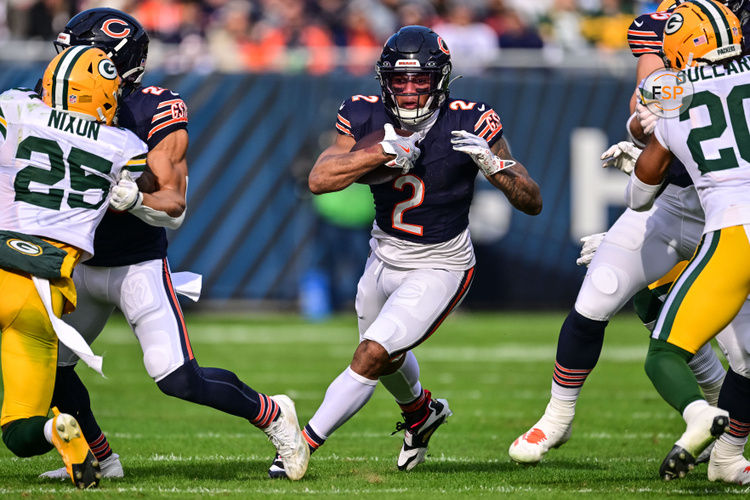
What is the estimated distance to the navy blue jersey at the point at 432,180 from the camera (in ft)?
17.5

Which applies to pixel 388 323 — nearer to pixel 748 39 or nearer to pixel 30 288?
pixel 30 288

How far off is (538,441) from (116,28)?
8.61 feet

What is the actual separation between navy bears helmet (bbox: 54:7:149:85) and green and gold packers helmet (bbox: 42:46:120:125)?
36 cm

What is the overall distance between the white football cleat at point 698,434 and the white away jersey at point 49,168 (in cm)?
242

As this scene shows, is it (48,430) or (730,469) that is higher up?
(48,430)

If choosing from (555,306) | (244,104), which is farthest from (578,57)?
(244,104)

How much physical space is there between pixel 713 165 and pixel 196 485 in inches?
96.2

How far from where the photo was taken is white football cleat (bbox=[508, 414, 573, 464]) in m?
5.22

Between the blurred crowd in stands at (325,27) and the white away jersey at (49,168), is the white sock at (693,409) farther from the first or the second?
the blurred crowd in stands at (325,27)

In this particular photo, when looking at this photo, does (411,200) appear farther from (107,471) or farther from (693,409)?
(107,471)

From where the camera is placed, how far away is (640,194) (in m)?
4.87

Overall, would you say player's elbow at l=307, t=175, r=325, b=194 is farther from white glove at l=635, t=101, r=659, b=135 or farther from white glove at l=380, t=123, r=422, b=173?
white glove at l=635, t=101, r=659, b=135

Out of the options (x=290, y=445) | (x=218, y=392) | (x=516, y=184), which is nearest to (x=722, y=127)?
(x=516, y=184)

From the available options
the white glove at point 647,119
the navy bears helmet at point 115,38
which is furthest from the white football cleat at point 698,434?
the navy bears helmet at point 115,38
